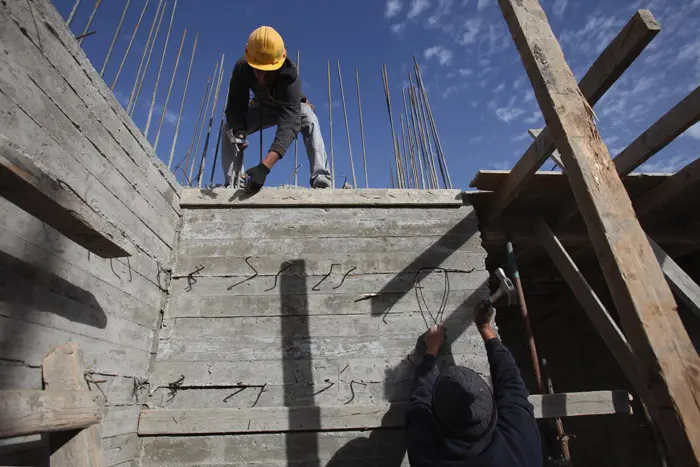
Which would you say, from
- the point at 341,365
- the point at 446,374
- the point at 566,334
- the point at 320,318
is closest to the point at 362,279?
the point at 320,318

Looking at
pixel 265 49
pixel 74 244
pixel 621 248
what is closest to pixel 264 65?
pixel 265 49

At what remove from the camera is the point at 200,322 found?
110 inches

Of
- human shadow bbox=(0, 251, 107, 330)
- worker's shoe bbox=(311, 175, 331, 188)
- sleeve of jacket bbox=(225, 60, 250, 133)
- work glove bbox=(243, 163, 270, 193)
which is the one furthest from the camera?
worker's shoe bbox=(311, 175, 331, 188)

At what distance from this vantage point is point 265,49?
3354mm

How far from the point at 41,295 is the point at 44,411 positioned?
532 millimetres

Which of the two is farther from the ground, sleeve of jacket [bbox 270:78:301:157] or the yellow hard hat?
the yellow hard hat

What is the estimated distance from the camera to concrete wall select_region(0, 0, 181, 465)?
62.7 inches

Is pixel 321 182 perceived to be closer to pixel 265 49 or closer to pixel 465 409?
pixel 265 49

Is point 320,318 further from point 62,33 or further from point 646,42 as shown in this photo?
point 646,42

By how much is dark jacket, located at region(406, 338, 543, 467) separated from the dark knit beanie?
0.05 meters

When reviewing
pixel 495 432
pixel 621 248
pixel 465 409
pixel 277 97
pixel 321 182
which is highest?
pixel 277 97

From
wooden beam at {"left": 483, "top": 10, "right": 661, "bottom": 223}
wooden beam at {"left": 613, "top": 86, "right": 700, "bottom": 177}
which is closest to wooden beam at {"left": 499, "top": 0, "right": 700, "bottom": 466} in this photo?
wooden beam at {"left": 483, "top": 10, "right": 661, "bottom": 223}

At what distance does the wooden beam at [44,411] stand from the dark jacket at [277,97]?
2.18 metres

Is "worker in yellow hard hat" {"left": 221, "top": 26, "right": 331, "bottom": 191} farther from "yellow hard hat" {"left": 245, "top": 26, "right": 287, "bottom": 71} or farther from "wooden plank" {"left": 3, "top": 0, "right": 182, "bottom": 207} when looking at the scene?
"wooden plank" {"left": 3, "top": 0, "right": 182, "bottom": 207}
